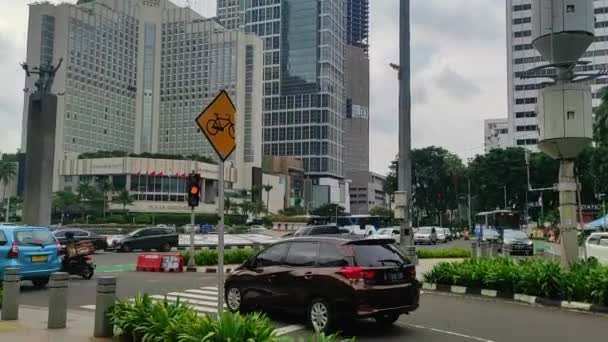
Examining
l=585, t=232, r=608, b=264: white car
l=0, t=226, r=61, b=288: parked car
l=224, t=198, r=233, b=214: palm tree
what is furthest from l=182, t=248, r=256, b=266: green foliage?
l=224, t=198, r=233, b=214: palm tree

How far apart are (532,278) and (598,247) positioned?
1072 centimetres

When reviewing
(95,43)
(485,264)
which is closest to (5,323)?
(485,264)

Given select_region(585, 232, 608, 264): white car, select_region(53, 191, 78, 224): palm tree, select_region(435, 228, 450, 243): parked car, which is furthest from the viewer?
select_region(53, 191, 78, 224): palm tree

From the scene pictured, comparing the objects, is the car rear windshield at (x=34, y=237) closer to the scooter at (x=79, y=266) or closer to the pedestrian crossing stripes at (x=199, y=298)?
the scooter at (x=79, y=266)

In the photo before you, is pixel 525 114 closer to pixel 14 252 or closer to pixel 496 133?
pixel 496 133

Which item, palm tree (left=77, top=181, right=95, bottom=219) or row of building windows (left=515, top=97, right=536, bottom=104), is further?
row of building windows (left=515, top=97, right=536, bottom=104)

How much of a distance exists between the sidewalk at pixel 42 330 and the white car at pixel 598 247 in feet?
63.2

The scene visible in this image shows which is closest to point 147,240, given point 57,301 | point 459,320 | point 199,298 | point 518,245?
point 518,245

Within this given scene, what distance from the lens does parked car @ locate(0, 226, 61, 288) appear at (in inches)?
622

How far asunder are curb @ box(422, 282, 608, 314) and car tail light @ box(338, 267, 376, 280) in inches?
238

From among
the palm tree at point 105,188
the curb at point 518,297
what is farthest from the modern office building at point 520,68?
the curb at point 518,297

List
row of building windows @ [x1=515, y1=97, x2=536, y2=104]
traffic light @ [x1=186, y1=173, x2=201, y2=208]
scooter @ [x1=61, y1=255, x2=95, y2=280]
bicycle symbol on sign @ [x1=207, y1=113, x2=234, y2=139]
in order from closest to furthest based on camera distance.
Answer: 1. bicycle symbol on sign @ [x1=207, y1=113, x2=234, y2=139]
2. scooter @ [x1=61, y1=255, x2=95, y2=280]
3. traffic light @ [x1=186, y1=173, x2=201, y2=208]
4. row of building windows @ [x1=515, y1=97, x2=536, y2=104]

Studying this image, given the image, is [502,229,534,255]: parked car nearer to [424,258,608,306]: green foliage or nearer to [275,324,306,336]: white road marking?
[424,258,608,306]: green foliage

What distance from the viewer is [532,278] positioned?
1468 centimetres
